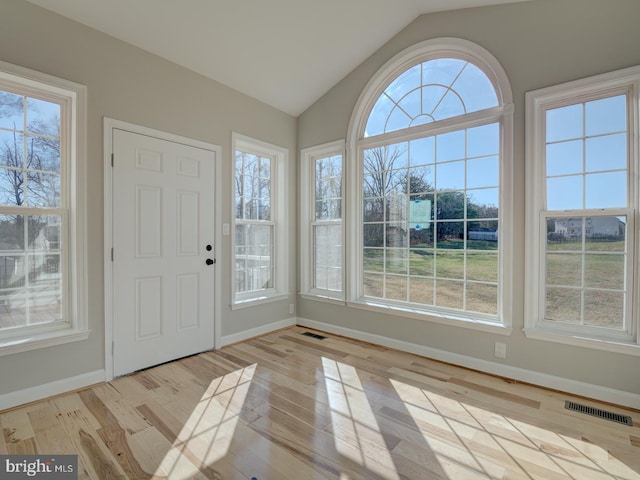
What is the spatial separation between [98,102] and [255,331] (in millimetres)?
2717

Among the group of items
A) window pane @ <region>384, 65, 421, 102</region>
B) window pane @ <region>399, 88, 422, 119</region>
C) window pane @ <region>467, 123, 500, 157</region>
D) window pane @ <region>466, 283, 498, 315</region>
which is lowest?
window pane @ <region>466, 283, 498, 315</region>

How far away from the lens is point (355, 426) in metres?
2.05

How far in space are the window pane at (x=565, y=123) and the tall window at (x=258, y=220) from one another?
281 centimetres

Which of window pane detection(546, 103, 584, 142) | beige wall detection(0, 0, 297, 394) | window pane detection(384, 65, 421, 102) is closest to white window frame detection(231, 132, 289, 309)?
beige wall detection(0, 0, 297, 394)

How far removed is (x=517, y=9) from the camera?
2.68 meters

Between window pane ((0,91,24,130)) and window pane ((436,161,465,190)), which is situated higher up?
window pane ((0,91,24,130))

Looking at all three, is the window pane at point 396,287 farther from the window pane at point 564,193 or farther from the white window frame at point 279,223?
the window pane at point 564,193

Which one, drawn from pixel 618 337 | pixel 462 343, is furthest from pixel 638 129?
pixel 462 343

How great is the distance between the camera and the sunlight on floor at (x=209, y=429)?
1700mm

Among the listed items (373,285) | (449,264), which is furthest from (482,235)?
(373,285)

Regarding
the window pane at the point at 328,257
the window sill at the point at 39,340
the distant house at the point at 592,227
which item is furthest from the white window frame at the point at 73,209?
the distant house at the point at 592,227

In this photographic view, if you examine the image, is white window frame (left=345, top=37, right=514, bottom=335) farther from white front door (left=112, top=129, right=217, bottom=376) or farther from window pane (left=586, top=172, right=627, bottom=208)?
white front door (left=112, top=129, right=217, bottom=376)

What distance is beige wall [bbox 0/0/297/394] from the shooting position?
7.36 ft

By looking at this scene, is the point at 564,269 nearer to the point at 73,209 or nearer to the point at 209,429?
the point at 209,429
